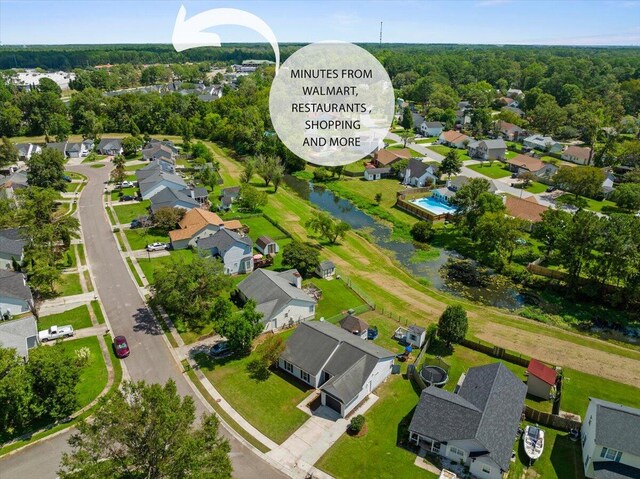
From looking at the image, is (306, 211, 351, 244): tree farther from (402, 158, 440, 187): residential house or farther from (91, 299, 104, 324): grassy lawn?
(402, 158, 440, 187): residential house

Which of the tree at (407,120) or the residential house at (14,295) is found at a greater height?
the tree at (407,120)

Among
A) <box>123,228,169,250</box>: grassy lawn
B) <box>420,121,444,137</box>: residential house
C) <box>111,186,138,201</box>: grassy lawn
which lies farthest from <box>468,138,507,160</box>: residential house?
<box>111,186,138,201</box>: grassy lawn

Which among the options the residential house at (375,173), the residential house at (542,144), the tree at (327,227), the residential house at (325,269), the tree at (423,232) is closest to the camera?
the residential house at (325,269)

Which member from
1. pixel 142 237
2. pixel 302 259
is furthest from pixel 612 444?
pixel 142 237

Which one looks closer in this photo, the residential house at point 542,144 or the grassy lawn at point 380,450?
the grassy lawn at point 380,450

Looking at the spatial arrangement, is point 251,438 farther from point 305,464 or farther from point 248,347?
point 248,347

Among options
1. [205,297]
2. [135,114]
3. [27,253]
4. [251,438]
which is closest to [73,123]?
[135,114]

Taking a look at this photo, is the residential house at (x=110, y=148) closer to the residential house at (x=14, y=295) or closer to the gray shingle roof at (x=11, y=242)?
the gray shingle roof at (x=11, y=242)

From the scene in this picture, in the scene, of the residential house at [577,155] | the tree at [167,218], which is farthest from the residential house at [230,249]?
the residential house at [577,155]
